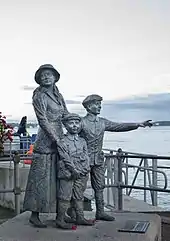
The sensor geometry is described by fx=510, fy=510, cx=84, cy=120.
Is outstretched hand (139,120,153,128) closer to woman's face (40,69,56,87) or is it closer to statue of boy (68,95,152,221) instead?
statue of boy (68,95,152,221)

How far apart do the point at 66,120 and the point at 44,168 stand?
0.55 m

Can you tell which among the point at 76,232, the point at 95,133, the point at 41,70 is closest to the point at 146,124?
the point at 95,133

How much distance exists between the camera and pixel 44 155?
5289 millimetres

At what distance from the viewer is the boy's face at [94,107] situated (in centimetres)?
547

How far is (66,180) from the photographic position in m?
5.16

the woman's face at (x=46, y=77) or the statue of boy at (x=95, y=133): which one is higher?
the woman's face at (x=46, y=77)

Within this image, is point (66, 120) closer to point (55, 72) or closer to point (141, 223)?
point (55, 72)

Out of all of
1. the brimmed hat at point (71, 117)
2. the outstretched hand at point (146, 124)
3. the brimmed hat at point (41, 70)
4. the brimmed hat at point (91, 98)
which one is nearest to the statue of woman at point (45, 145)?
the brimmed hat at point (41, 70)

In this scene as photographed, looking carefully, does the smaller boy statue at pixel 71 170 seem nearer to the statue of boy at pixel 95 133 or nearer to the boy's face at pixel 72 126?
the boy's face at pixel 72 126

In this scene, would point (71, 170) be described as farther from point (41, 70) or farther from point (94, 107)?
point (41, 70)

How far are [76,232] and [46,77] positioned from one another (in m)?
1.63

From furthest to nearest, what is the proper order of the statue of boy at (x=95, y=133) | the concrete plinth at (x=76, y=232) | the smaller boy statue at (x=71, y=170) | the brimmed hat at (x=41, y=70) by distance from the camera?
1. the statue of boy at (x=95, y=133)
2. the brimmed hat at (x=41, y=70)
3. the smaller boy statue at (x=71, y=170)
4. the concrete plinth at (x=76, y=232)

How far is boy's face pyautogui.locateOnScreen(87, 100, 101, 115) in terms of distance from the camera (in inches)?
215

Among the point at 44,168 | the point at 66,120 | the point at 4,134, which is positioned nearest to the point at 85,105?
the point at 66,120
